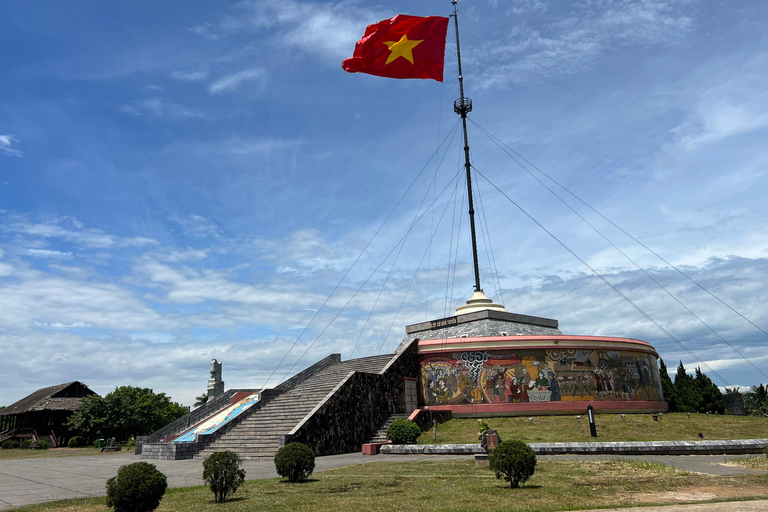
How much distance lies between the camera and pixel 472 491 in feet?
38.3

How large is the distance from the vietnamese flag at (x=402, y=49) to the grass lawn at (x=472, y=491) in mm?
18525

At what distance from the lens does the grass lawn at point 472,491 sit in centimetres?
1027

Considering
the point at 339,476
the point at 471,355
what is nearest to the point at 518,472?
the point at 339,476

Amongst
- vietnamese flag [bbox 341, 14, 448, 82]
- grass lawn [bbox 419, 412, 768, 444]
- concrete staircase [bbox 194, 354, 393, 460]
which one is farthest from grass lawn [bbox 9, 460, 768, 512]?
vietnamese flag [bbox 341, 14, 448, 82]

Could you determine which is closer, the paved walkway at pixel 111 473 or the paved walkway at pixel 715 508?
the paved walkway at pixel 715 508

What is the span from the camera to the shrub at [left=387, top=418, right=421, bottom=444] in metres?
22.9

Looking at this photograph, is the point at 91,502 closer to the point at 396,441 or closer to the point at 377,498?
the point at 377,498

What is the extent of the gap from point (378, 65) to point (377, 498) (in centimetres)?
2016

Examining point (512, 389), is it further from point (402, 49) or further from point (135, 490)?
point (135, 490)

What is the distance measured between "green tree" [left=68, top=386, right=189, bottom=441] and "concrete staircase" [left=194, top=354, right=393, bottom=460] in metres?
17.7

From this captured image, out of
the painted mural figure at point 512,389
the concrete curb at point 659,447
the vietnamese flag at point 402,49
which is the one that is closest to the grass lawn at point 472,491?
the concrete curb at point 659,447

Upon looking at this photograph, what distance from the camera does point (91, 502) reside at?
37.2 ft

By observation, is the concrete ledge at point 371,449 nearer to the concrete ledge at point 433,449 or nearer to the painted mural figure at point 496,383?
the concrete ledge at point 433,449

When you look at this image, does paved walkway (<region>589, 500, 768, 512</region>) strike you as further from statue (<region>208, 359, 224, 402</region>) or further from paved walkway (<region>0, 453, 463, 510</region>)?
statue (<region>208, 359, 224, 402</region>)
